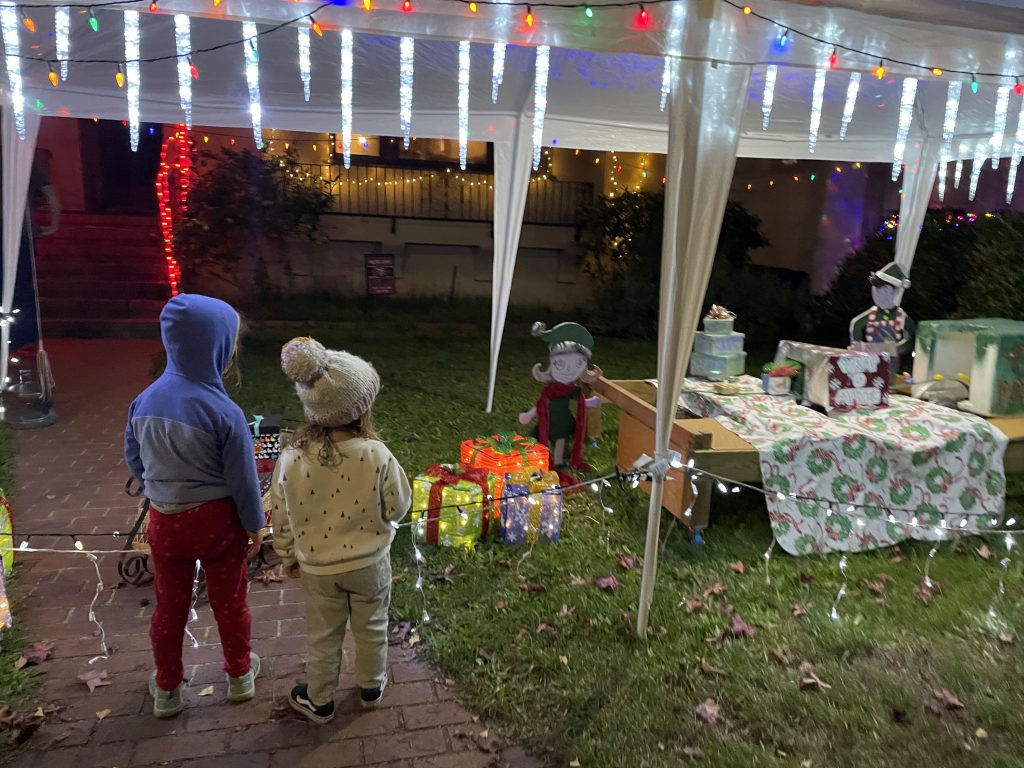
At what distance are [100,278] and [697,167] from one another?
11724mm

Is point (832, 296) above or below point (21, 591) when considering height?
above

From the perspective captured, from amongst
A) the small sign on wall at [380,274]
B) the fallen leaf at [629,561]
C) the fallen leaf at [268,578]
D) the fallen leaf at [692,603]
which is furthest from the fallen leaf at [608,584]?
the small sign on wall at [380,274]

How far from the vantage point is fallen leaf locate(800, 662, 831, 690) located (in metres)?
3.06

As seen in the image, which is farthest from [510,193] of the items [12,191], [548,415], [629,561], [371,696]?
[371,696]

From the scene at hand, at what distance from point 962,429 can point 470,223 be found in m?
11.0

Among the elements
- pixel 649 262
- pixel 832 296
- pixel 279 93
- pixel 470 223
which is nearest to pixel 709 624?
pixel 279 93

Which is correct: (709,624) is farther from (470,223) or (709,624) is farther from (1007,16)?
(470,223)

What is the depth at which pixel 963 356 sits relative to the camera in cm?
513

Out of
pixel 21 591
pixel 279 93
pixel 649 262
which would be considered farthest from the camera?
pixel 649 262

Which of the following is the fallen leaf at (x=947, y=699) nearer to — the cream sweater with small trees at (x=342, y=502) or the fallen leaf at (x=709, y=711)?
the fallen leaf at (x=709, y=711)

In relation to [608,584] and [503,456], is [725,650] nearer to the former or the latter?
[608,584]

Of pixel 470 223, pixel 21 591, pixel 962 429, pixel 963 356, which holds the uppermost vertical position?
pixel 470 223

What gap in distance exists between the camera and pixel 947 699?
2.99 meters

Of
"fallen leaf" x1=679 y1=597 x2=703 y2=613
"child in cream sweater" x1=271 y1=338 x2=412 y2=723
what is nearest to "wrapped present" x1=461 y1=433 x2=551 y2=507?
"fallen leaf" x1=679 y1=597 x2=703 y2=613
